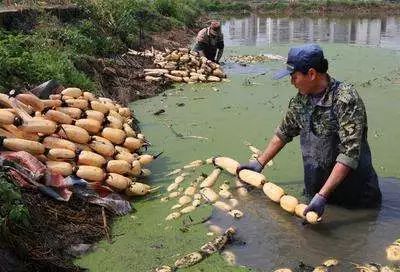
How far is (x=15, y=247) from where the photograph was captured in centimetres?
356

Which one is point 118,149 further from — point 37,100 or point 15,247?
point 15,247

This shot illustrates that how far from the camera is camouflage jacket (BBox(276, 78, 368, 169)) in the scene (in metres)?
3.88

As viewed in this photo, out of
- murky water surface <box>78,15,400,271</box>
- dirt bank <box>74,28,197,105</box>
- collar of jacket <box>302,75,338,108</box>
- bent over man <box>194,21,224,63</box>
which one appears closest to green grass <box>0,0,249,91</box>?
dirt bank <box>74,28,197,105</box>

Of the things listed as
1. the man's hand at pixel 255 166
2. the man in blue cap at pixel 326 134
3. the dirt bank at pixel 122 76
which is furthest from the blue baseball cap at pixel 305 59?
the dirt bank at pixel 122 76

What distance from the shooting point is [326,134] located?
4168 mm

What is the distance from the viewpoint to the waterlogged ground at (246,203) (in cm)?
389

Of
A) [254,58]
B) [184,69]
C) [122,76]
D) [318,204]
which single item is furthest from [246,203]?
[254,58]

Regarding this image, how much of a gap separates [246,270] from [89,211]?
5.36 feet

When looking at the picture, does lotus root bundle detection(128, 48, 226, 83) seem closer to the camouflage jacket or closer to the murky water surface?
the murky water surface

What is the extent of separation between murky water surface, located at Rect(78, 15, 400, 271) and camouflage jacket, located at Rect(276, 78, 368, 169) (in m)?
0.67

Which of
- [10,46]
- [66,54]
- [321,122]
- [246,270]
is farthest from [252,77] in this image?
[246,270]

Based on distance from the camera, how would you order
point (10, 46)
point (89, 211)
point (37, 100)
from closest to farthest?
point (89, 211) → point (37, 100) → point (10, 46)

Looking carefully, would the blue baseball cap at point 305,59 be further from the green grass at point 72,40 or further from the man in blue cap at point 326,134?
the green grass at point 72,40

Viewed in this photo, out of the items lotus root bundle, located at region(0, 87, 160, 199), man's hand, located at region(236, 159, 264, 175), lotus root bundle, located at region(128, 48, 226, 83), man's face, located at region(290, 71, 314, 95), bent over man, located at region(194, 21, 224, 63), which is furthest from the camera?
bent over man, located at region(194, 21, 224, 63)
